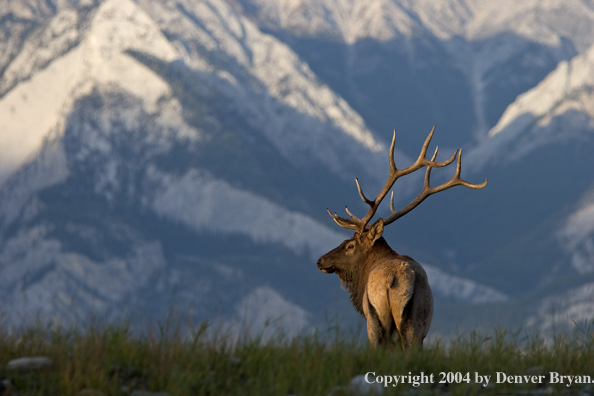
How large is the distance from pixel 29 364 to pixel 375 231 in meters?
6.84

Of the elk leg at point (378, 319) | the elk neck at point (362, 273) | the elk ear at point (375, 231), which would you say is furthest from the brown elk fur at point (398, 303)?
the elk ear at point (375, 231)

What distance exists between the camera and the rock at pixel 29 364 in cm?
909

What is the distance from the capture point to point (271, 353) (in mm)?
10359

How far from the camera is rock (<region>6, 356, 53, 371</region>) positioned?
29.8ft

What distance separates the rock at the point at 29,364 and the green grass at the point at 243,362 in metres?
0.06

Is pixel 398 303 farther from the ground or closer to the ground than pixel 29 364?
farther from the ground

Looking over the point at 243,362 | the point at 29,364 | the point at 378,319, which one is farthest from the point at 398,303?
the point at 29,364

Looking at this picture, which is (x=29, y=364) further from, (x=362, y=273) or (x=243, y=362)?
(x=362, y=273)

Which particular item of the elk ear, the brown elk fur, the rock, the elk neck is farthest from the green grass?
the elk ear

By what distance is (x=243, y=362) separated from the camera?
984cm

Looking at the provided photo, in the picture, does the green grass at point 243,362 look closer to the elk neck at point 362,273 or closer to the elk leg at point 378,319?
the elk leg at point 378,319

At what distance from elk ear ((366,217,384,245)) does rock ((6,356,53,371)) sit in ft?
21.2

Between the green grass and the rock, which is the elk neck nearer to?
the green grass

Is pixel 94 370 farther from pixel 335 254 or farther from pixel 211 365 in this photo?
pixel 335 254
